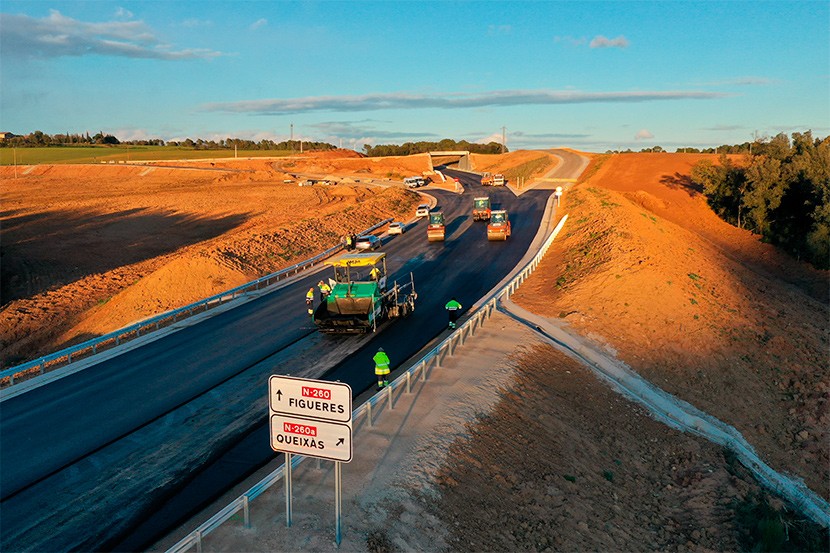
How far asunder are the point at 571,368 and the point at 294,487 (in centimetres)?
1204

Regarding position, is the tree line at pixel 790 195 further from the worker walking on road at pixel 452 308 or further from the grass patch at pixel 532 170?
the grass patch at pixel 532 170

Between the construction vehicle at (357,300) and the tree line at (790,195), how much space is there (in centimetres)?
3312

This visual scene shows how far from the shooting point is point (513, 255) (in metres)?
39.1

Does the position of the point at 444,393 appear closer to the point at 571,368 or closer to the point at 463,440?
the point at 463,440

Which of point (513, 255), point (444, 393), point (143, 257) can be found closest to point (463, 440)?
point (444, 393)

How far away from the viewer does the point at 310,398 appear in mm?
9023

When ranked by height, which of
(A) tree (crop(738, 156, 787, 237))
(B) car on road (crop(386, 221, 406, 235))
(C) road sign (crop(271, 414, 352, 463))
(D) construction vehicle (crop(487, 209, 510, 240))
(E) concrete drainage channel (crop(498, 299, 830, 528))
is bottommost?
(E) concrete drainage channel (crop(498, 299, 830, 528))

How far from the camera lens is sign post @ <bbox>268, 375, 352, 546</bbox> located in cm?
879

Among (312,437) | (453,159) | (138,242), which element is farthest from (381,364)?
(453,159)

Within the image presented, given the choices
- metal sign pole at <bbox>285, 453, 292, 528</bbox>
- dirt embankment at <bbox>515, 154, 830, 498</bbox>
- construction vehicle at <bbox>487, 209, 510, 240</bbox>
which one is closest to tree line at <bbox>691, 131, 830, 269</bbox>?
dirt embankment at <bbox>515, 154, 830, 498</bbox>

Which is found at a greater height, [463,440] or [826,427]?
[463,440]

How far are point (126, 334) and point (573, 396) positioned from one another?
1724 centimetres

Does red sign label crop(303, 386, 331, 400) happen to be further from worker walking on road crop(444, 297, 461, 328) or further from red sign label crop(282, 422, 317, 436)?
worker walking on road crop(444, 297, 461, 328)

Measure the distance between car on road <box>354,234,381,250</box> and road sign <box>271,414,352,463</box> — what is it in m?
31.8
